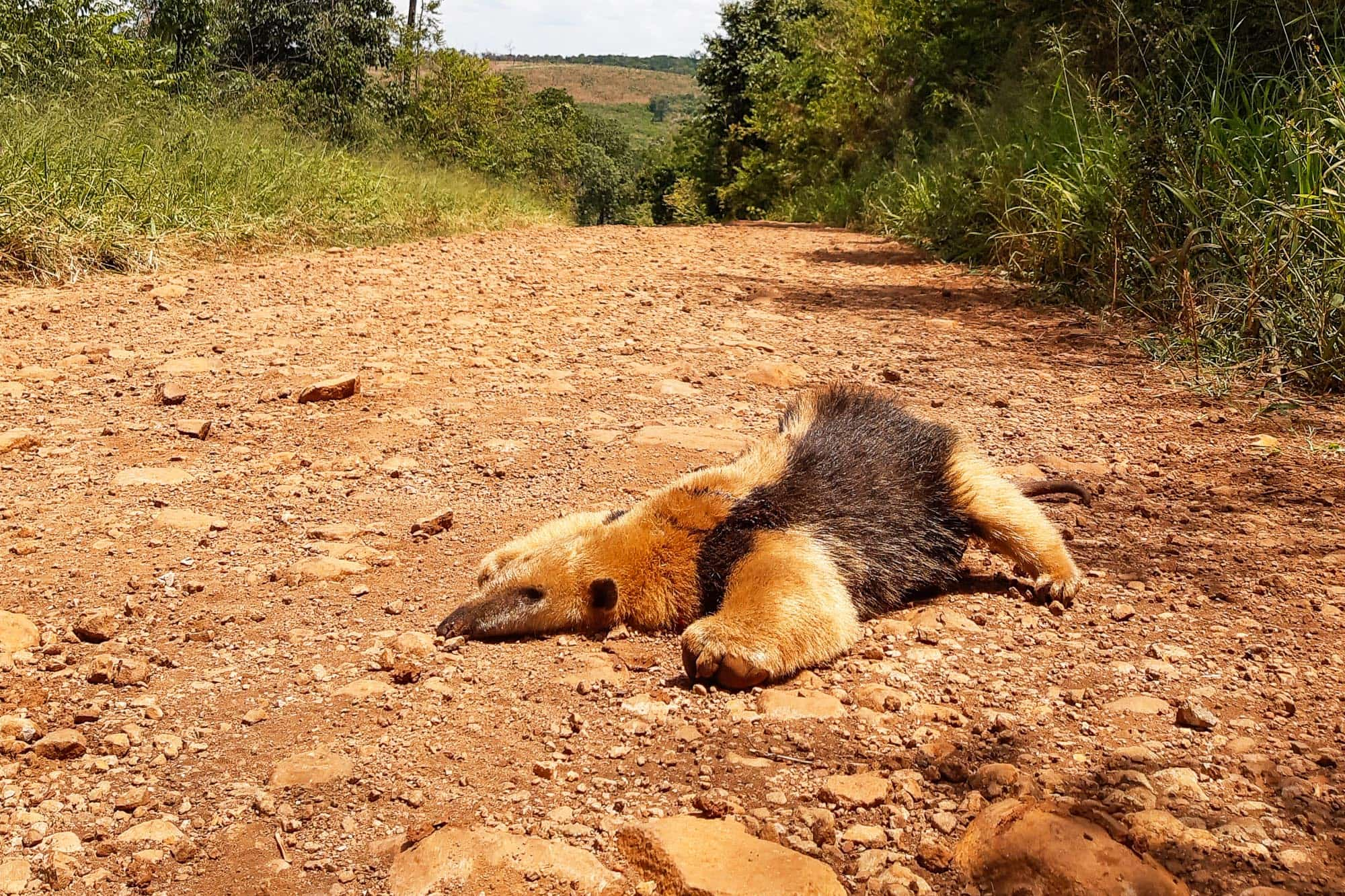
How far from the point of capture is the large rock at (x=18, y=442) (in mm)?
4379

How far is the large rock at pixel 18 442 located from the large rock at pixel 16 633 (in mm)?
1590

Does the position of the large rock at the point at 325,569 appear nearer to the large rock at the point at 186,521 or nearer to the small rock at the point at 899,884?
the large rock at the point at 186,521

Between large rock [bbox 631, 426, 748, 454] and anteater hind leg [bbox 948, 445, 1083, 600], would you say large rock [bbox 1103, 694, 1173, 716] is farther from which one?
large rock [bbox 631, 426, 748, 454]

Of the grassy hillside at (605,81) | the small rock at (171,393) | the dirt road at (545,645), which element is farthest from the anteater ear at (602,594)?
the grassy hillside at (605,81)

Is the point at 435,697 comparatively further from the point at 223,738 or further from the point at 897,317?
the point at 897,317

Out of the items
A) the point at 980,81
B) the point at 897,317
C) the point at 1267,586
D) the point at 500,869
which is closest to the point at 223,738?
the point at 500,869

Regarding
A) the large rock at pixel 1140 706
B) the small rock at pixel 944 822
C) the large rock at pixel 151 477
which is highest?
the large rock at pixel 1140 706

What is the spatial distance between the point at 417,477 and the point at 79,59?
10.7 meters

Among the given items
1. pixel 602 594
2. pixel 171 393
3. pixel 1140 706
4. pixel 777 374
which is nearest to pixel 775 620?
pixel 602 594

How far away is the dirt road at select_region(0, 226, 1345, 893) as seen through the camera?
2.20 metres

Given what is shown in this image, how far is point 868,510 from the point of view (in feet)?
11.2

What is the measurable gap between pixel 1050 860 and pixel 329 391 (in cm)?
403

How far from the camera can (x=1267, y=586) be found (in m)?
3.19

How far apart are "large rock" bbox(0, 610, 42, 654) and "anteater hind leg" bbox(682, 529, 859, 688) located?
5.89ft
